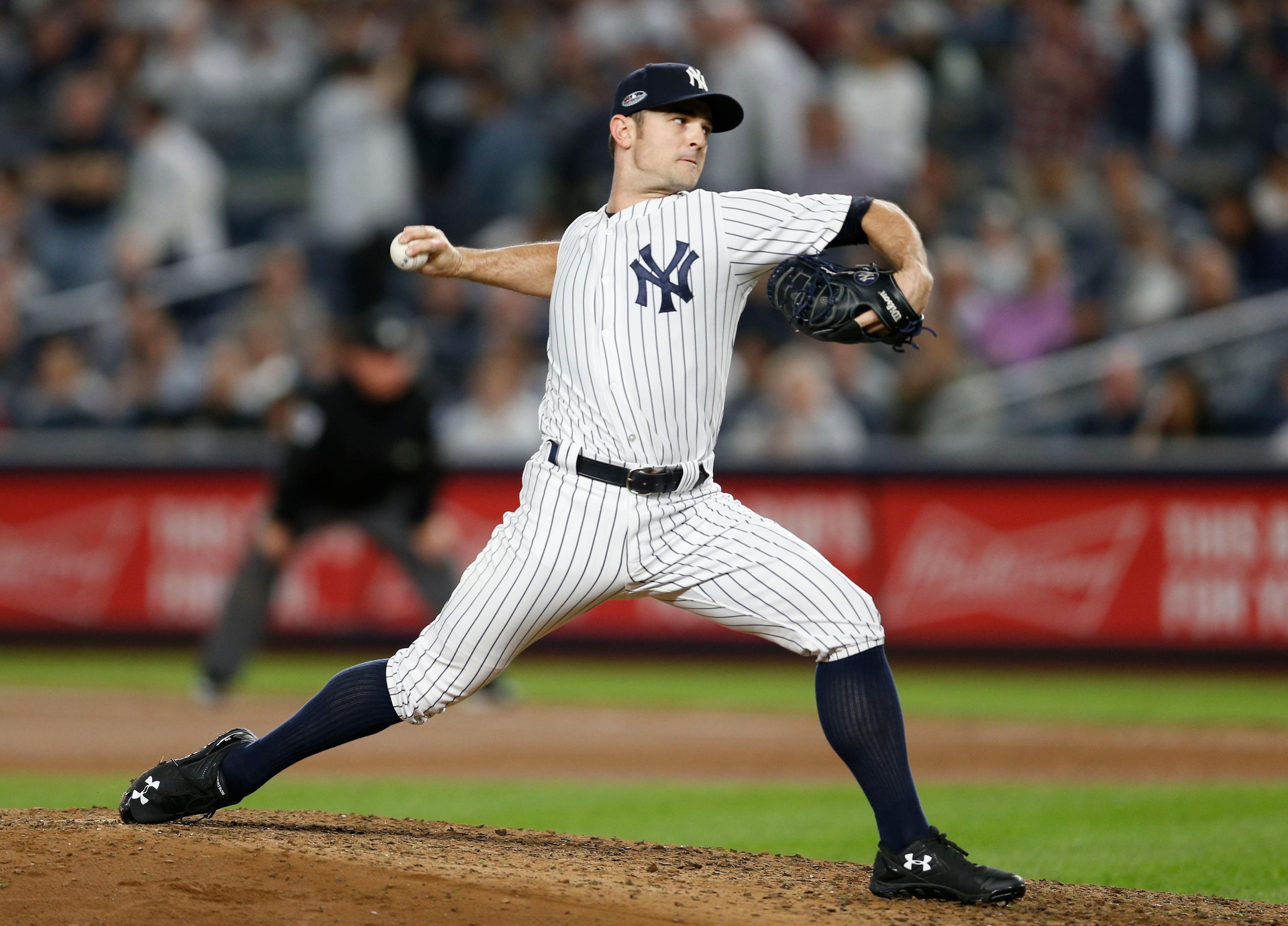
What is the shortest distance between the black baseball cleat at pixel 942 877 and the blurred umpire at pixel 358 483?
5.56 m

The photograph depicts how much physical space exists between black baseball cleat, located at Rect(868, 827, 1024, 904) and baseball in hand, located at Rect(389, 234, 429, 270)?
188 cm

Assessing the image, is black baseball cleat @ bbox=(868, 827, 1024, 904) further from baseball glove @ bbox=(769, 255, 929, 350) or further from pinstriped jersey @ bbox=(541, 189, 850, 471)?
baseball glove @ bbox=(769, 255, 929, 350)

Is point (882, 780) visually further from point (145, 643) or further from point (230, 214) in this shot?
point (230, 214)

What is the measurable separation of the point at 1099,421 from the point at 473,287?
522 cm

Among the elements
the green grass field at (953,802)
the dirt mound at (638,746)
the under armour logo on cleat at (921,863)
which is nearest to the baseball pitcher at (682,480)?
the under armour logo on cleat at (921,863)

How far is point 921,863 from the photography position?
13.2 ft

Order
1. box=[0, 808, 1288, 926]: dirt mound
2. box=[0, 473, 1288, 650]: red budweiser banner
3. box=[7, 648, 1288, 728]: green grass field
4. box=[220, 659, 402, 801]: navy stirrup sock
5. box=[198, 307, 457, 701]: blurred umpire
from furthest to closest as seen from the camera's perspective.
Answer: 1. box=[0, 473, 1288, 650]: red budweiser banner
2. box=[7, 648, 1288, 728]: green grass field
3. box=[198, 307, 457, 701]: blurred umpire
4. box=[220, 659, 402, 801]: navy stirrup sock
5. box=[0, 808, 1288, 926]: dirt mound

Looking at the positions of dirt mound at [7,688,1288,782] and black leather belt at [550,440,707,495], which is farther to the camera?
dirt mound at [7,688,1288,782]

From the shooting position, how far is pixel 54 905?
372 cm

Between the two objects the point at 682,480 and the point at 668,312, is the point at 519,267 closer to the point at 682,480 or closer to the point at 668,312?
the point at 668,312

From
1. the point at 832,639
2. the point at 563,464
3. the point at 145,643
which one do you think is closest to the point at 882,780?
the point at 832,639

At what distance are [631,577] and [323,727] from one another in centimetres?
95

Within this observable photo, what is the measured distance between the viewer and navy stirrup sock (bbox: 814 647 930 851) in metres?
4.07

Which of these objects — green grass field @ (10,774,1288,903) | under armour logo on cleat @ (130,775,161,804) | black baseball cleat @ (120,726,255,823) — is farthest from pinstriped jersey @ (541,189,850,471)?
green grass field @ (10,774,1288,903)
